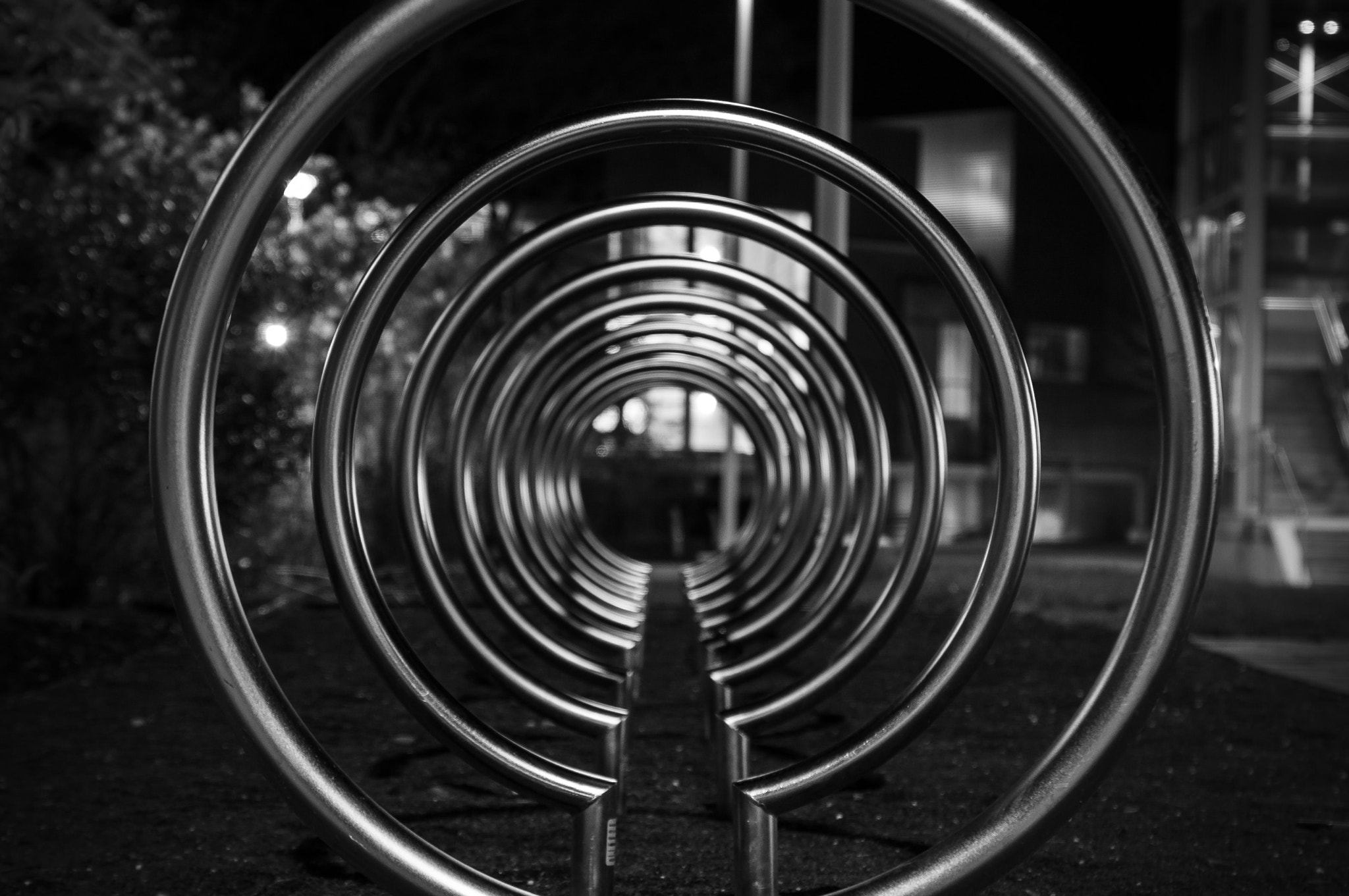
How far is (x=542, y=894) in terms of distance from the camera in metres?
2.70

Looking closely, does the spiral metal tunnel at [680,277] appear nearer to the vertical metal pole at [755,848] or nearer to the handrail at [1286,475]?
the vertical metal pole at [755,848]

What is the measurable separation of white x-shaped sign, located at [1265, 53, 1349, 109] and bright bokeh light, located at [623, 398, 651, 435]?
28.2 ft

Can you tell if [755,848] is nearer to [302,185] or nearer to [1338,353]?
[302,185]

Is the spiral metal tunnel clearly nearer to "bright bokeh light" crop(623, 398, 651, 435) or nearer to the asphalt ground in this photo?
the asphalt ground

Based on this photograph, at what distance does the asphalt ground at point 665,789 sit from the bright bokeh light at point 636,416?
13600mm

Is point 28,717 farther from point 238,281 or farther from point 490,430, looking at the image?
point 238,281

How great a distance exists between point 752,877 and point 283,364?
6968 millimetres

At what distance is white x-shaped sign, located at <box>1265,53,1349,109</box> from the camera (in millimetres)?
15133

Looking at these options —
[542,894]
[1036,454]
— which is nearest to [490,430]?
[542,894]

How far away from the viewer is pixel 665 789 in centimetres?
368

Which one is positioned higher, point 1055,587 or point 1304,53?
point 1304,53

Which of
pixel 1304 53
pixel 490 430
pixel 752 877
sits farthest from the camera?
pixel 1304 53

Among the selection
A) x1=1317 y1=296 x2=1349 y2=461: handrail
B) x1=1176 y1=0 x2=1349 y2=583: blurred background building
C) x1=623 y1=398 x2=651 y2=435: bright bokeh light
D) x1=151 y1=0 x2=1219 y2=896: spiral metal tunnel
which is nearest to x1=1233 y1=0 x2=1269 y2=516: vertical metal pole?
x1=1176 y1=0 x2=1349 y2=583: blurred background building

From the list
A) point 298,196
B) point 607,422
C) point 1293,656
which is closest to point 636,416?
point 607,422
